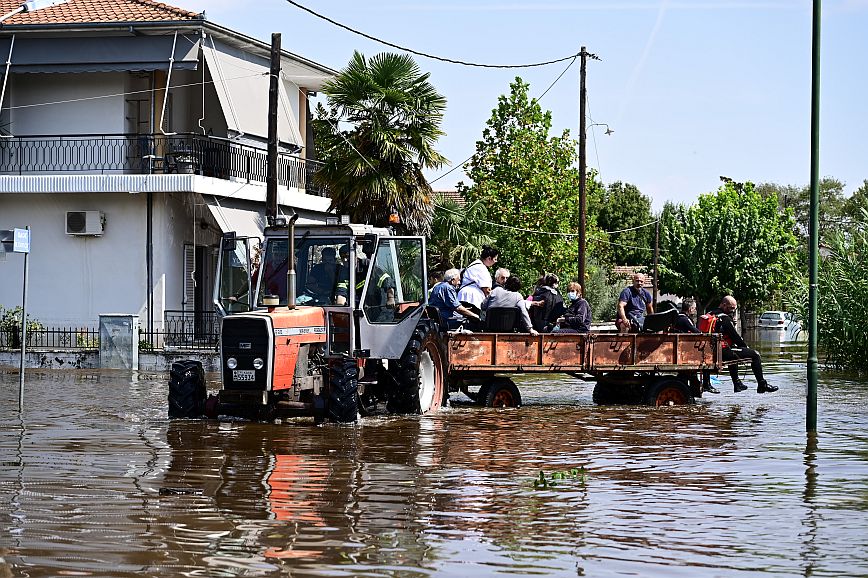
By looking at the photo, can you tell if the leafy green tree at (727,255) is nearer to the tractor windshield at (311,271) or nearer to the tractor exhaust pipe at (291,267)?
the tractor windshield at (311,271)

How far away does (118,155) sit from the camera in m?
33.0

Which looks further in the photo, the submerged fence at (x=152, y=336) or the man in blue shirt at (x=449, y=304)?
the submerged fence at (x=152, y=336)

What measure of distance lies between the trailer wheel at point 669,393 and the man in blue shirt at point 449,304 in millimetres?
2972

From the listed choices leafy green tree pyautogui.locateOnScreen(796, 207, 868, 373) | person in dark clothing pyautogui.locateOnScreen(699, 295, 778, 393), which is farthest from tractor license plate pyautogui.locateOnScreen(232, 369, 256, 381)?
leafy green tree pyautogui.locateOnScreen(796, 207, 868, 373)

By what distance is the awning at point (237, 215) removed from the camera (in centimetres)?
3250

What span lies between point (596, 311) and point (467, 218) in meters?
19.3

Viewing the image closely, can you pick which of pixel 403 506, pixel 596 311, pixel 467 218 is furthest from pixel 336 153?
pixel 596 311

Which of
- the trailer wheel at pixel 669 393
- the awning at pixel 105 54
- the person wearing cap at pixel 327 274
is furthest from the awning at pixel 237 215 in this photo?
the person wearing cap at pixel 327 274

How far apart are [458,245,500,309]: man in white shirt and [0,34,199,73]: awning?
44.6 feet

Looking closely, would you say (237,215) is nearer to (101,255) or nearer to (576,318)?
(101,255)

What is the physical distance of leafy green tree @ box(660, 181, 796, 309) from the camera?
228 feet

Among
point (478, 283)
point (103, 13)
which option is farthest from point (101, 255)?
point (478, 283)

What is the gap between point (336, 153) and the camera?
1324 inches

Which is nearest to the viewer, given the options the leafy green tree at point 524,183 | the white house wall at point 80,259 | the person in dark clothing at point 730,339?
the person in dark clothing at point 730,339
